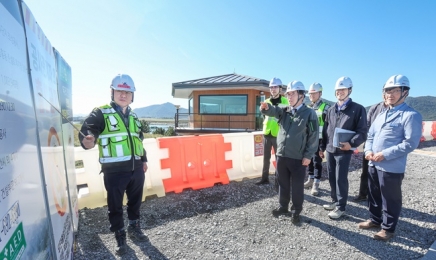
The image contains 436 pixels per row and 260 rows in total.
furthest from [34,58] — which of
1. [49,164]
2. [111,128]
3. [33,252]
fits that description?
[33,252]

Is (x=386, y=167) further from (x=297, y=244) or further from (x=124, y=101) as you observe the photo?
(x=124, y=101)

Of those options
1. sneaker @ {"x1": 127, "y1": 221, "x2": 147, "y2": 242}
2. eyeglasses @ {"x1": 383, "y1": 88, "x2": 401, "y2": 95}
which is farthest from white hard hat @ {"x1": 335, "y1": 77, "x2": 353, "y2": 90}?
sneaker @ {"x1": 127, "y1": 221, "x2": 147, "y2": 242}

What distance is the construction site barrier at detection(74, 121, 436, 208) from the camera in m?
4.16

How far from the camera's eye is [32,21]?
205 centimetres

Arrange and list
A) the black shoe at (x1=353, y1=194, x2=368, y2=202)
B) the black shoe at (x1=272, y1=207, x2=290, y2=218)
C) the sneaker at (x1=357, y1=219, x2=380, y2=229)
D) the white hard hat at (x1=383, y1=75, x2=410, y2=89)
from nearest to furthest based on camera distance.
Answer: the white hard hat at (x1=383, y1=75, x2=410, y2=89)
the sneaker at (x1=357, y1=219, x2=380, y2=229)
the black shoe at (x1=272, y1=207, x2=290, y2=218)
the black shoe at (x1=353, y1=194, x2=368, y2=202)

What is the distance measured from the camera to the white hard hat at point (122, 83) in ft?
9.68

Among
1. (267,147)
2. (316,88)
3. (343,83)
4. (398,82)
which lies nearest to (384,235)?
(398,82)

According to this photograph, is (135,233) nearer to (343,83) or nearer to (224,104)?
(343,83)

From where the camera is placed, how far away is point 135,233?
10.5 ft

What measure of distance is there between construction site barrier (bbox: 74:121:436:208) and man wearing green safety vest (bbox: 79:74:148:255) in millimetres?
1448

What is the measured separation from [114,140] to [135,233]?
1.35m

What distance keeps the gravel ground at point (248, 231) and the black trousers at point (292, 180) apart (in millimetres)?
310

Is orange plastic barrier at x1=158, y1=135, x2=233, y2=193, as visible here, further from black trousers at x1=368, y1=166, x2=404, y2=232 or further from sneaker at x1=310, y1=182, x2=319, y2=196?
black trousers at x1=368, y1=166, x2=404, y2=232

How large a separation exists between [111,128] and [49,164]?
0.88m
